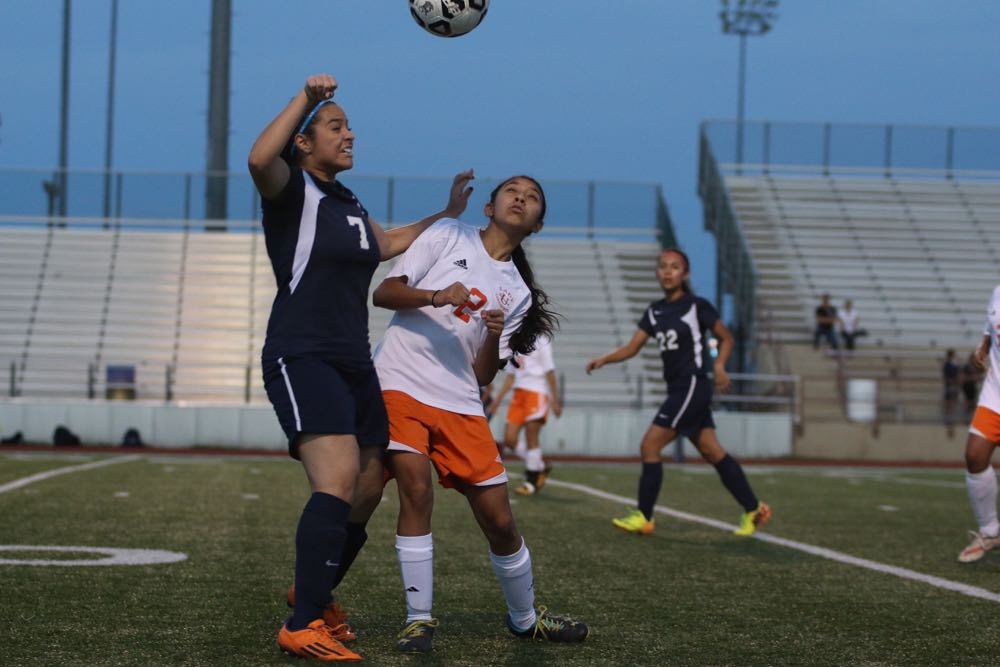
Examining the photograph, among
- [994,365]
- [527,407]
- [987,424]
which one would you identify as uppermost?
[994,365]

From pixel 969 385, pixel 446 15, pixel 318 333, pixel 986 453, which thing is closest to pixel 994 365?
pixel 986 453

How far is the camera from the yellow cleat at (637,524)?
362 inches

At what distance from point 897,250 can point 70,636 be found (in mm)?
28406

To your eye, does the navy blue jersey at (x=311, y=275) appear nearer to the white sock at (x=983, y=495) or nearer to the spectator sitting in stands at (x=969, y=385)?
the white sock at (x=983, y=495)

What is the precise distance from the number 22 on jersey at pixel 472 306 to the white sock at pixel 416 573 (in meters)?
0.77

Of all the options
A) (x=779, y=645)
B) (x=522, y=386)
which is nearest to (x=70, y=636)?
(x=779, y=645)

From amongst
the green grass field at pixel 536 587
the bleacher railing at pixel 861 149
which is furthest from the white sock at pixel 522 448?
the bleacher railing at pixel 861 149

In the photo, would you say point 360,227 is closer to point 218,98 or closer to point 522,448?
point 522,448

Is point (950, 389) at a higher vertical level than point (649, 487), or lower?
lower

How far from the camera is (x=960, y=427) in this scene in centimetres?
2427

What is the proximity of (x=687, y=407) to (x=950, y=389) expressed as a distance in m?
16.5

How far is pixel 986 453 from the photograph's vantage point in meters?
8.07

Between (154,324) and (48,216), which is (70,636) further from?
(48,216)

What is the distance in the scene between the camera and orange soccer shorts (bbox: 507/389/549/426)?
13469mm
